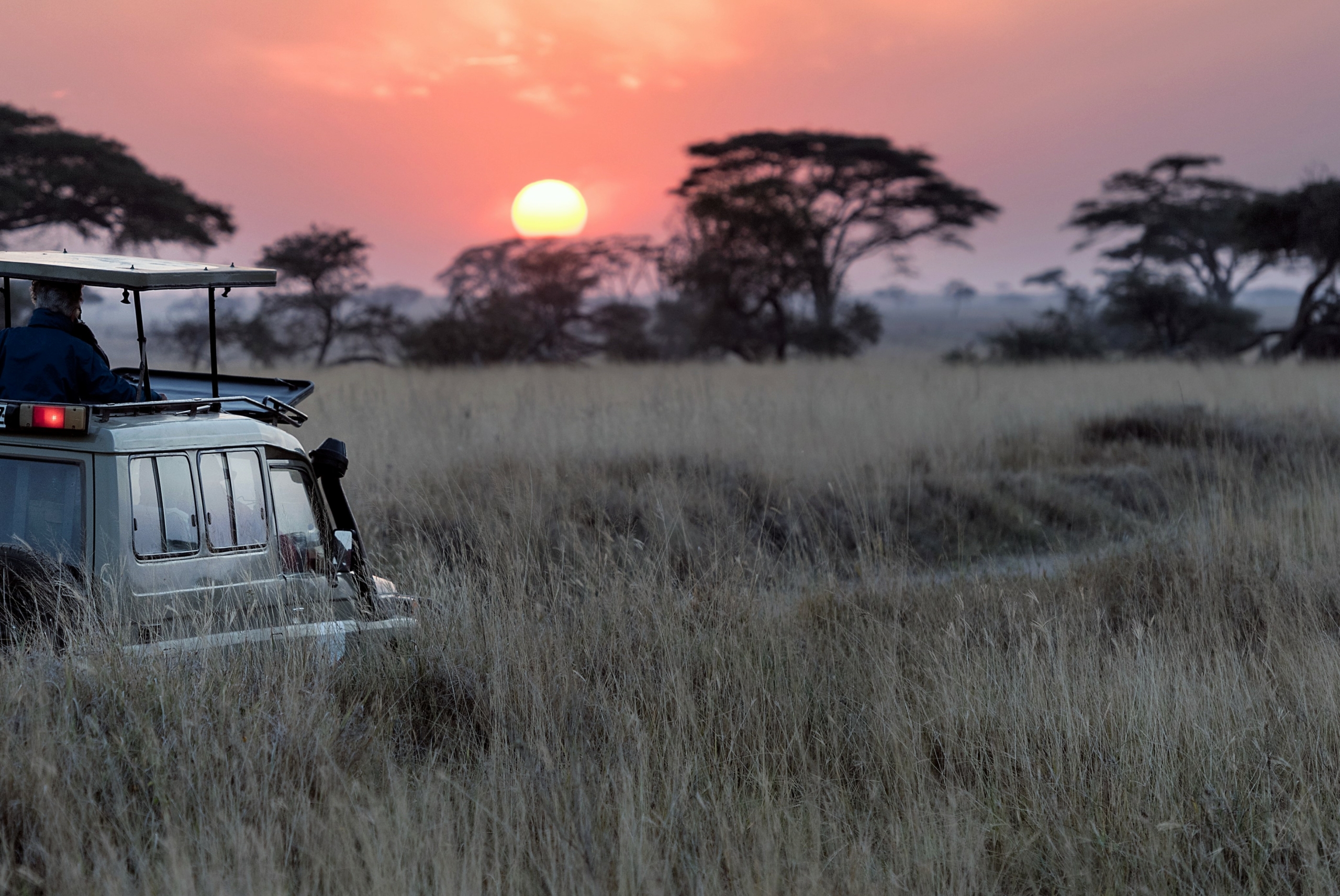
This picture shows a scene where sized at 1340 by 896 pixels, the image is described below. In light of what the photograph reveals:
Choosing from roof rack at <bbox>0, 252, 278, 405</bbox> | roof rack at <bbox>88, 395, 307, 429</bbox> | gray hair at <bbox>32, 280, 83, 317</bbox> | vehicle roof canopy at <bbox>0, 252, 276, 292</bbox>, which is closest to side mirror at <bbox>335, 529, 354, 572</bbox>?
roof rack at <bbox>88, 395, 307, 429</bbox>

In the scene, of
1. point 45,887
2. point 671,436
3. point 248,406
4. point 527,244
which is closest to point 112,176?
point 527,244

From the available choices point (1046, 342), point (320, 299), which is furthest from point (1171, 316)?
point (320, 299)

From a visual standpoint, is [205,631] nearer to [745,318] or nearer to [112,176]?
[112,176]

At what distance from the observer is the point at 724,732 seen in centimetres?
358

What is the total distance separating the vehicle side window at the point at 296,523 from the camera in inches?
148

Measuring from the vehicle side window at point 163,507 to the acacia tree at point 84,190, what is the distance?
20.3m

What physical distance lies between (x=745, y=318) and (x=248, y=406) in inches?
914

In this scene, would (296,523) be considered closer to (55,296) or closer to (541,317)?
(55,296)

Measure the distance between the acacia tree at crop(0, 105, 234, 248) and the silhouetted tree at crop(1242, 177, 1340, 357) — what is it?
23437 millimetres

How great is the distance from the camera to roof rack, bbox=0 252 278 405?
360 centimetres

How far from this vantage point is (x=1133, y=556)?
19.6 ft

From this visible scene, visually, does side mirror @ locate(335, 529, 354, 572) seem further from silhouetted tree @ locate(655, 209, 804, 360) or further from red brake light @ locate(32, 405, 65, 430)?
silhouetted tree @ locate(655, 209, 804, 360)

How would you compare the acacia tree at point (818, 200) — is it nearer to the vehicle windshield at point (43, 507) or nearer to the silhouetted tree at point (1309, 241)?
the silhouetted tree at point (1309, 241)

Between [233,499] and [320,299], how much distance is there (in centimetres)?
2463
